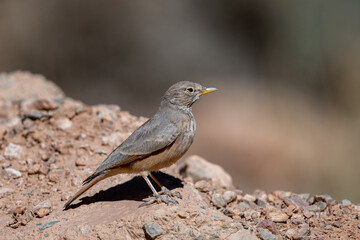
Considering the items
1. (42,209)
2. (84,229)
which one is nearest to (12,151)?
(42,209)

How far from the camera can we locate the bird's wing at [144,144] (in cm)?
559

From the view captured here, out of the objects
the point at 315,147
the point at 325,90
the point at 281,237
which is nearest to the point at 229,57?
the point at 325,90

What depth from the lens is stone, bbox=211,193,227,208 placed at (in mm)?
5793

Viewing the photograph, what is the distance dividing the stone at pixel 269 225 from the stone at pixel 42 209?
8.36 ft

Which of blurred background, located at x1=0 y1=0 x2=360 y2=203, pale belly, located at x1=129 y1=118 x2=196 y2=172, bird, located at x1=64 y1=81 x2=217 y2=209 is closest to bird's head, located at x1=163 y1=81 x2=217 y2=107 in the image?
bird, located at x1=64 y1=81 x2=217 y2=209

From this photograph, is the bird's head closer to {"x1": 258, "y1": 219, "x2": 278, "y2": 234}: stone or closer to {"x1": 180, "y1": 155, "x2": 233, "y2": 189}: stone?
{"x1": 180, "y1": 155, "x2": 233, "y2": 189}: stone

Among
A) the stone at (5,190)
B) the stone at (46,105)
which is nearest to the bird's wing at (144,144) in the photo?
the stone at (5,190)

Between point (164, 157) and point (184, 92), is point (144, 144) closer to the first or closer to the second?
point (164, 157)

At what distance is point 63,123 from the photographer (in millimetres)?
7512

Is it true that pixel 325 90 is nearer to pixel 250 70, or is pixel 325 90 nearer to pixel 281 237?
pixel 250 70

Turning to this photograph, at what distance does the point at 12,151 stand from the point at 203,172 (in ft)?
9.46

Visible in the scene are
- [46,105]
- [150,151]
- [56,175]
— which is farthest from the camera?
[46,105]

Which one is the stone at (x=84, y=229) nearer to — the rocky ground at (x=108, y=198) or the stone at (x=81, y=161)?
the rocky ground at (x=108, y=198)

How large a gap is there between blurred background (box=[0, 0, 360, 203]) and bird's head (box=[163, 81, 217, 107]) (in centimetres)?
933
